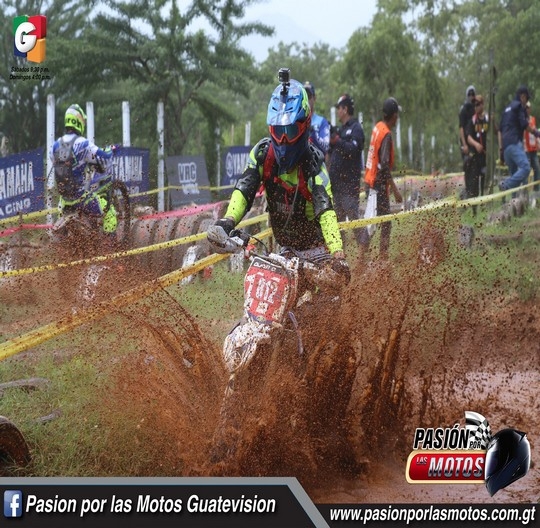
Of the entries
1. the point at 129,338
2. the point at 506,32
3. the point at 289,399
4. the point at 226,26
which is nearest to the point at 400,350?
the point at 289,399

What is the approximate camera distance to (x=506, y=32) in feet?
29.7

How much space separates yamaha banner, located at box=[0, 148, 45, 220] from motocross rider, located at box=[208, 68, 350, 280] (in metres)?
3.46

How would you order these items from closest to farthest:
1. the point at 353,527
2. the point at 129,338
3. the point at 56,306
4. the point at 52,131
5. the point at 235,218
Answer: the point at 353,527, the point at 235,218, the point at 129,338, the point at 56,306, the point at 52,131

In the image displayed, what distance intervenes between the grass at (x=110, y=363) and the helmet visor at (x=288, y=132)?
99cm

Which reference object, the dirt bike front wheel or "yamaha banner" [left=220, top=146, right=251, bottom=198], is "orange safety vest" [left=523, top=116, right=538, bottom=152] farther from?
the dirt bike front wheel

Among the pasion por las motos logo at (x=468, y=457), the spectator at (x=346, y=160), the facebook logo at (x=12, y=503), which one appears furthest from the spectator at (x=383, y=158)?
the facebook logo at (x=12, y=503)

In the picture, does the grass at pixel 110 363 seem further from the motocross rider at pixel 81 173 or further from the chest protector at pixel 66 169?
the chest protector at pixel 66 169

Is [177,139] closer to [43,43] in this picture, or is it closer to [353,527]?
[43,43]

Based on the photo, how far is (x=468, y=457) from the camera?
385 cm

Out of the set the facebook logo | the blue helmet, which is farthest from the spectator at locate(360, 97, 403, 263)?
the facebook logo

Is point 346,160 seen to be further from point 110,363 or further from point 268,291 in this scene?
point 268,291

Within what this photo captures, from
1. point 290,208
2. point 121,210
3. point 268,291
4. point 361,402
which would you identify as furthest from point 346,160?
point 268,291

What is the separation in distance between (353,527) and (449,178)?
10071 millimetres

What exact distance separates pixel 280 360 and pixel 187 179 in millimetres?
7455
